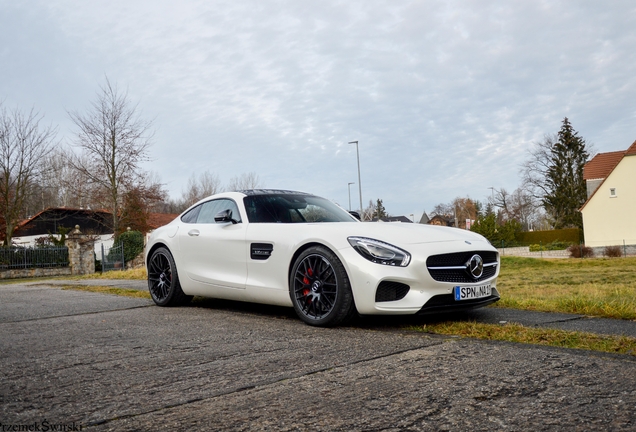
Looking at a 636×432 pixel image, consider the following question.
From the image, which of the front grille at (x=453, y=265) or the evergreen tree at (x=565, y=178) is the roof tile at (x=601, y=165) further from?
the front grille at (x=453, y=265)

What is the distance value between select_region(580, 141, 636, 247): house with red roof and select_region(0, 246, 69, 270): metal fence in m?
37.3

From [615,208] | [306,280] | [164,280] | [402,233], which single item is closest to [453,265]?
[402,233]

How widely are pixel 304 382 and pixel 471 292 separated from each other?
2.49 meters

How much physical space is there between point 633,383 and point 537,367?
0.52m

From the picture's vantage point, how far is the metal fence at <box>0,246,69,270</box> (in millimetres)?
31578

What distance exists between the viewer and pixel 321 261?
5188mm

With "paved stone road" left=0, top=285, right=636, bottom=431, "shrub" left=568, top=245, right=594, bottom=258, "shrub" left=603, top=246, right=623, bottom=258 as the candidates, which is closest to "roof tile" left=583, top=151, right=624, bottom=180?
"shrub" left=568, top=245, right=594, bottom=258

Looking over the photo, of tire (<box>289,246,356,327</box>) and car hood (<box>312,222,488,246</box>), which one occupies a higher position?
car hood (<box>312,222,488,246</box>)

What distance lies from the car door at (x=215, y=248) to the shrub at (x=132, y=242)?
31.9m

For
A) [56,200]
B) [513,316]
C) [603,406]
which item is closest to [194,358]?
[603,406]

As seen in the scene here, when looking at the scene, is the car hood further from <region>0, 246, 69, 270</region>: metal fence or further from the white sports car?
<region>0, 246, 69, 270</region>: metal fence

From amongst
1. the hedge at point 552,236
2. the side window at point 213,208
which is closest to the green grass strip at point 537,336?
the side window at point 213,208

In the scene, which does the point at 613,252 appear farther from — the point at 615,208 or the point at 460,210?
the point at 460,210

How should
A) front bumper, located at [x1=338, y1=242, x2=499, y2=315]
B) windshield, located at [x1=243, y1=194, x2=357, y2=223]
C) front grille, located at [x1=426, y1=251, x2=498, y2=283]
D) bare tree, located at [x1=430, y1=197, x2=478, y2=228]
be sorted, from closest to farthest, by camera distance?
front bumper, located at [x1=338, y1=242, x2=499, y2=315]
front grille, located at [x1=426, y1=251, x2=498, y2=283]
windshield, located at [x1=243, y1=194, x2=357, y2=223]
bare tree, located at [x1=430, y1=197, x2=478, y2=228]
